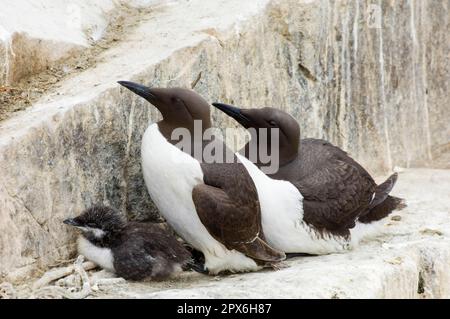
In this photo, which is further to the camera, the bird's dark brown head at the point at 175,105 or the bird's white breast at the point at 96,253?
the bird's dark brown head at the point at 175,105

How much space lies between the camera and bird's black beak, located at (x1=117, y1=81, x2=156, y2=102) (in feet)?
26.1

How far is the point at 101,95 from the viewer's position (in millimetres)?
8094

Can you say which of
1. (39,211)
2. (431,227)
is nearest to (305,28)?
(431,227)

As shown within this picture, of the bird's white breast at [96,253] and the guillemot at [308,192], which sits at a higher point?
the guillemot at [308,192]

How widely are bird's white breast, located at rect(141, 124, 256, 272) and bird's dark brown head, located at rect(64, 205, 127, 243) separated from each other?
0.38m

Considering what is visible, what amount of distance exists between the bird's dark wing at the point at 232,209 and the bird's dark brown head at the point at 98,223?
2.08 feet

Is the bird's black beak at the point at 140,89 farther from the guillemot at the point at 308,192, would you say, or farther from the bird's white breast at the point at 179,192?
the guillemot at the point at 308,192

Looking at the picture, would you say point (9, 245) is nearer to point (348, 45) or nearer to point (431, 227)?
point (431, 227)

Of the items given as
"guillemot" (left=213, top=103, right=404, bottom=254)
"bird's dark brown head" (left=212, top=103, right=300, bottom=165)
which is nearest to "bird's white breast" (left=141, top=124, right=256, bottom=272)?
"guillemot" (left=213, top=103, right=404, bottom=254)

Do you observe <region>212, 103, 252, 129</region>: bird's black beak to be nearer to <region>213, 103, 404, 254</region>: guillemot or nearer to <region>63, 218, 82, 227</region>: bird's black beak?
<region>213, 103, 404, 254</region>: guillemot

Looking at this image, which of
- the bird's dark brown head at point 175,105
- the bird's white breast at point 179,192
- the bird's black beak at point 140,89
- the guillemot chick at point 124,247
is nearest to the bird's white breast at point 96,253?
the guillemot chick at point 124,247

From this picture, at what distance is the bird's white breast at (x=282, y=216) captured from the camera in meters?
8.16

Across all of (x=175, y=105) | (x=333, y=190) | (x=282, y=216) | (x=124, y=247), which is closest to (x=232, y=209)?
(x=282, y=216)

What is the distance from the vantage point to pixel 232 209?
7691 millimetres
